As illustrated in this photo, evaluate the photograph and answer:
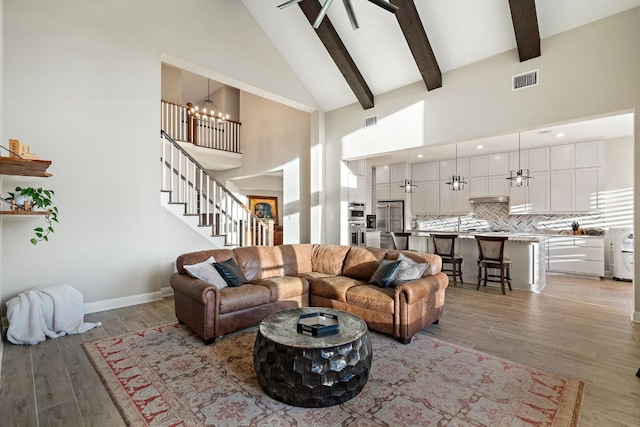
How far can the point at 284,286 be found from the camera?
3764mm

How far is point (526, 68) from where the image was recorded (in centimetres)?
445

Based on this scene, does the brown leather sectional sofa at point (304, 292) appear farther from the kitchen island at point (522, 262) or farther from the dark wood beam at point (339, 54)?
the dark wood beam at point (339, 54)

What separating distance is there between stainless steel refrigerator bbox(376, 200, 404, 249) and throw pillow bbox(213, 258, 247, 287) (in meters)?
6.27

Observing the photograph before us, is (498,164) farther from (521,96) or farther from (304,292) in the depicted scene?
(304,292)

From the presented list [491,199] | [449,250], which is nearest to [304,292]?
[449,250]

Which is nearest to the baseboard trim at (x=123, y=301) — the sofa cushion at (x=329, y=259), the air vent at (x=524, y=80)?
the sofa cushion at (x=329, y=259)

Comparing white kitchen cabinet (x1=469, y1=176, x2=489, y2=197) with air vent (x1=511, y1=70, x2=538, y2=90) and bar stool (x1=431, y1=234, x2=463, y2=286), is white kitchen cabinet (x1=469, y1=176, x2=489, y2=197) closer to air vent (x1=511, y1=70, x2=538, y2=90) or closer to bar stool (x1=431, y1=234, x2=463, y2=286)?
bar stool (x1=431, y1=234, x2=463, y2=286)

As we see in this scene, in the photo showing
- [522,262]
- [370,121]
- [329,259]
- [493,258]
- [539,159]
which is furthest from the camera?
[539,159]

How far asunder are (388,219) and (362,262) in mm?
5763

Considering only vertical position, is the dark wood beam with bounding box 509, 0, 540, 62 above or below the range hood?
above

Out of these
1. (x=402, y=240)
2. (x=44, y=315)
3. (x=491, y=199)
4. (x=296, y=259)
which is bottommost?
(x=44, y=315)

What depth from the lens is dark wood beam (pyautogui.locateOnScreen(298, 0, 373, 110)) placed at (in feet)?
16.4

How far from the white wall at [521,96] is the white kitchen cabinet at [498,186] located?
3576 millimetres

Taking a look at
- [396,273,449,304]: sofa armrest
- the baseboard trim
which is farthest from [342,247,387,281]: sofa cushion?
the baseboard trim
